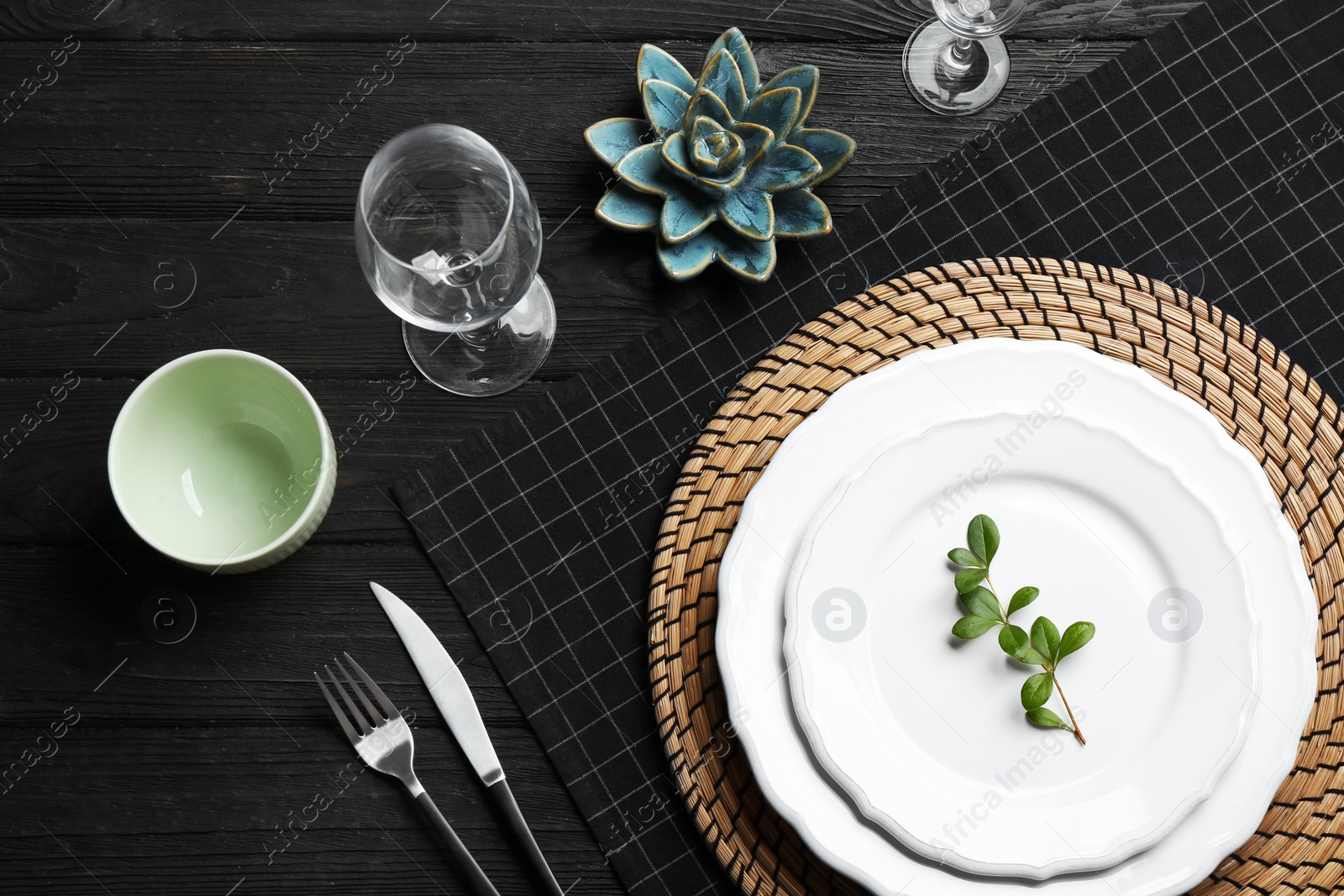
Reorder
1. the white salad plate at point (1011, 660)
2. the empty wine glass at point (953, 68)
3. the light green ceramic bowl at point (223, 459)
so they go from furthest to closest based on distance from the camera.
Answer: the empty wine glass at point (953, 68) < the light green ceramic bowl at point (223, 459) < the white salad plate at point (1011, 660)

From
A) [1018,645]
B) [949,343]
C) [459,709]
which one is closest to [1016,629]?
[1018,645]

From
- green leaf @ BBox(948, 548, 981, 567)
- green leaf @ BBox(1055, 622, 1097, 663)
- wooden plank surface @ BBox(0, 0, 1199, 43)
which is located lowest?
green leaf @ BBox(1055, 622, 1097, 663)

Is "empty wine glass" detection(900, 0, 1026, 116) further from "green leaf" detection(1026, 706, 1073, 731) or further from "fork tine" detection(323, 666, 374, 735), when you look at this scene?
"fork tine" detection(323, 666, 374, 735)

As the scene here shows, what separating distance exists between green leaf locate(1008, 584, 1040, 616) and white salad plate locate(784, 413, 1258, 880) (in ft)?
0.07

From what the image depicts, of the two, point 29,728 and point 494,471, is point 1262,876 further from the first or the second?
point 29,728

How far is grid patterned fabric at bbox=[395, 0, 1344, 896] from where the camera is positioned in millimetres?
850

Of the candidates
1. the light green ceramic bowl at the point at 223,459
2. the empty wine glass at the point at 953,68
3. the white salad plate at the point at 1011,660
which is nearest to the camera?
the white salad plate at the point at 1011,660

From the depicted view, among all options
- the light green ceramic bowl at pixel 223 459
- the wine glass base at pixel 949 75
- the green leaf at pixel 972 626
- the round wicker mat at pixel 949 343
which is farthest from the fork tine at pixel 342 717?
the wine glass base at pixel 949 75

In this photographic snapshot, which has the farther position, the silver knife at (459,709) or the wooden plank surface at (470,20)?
the wooden plank surface at (470,20)

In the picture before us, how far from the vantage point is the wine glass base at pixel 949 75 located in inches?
35.9

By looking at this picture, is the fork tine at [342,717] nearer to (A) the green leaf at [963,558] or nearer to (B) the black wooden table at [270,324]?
(B) the black wooden table at [270,324]

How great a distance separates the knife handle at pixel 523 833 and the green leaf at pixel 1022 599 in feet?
1.48

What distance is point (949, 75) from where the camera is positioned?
918 mm

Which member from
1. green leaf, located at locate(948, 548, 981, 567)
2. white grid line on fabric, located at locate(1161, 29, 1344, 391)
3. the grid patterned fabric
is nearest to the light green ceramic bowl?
Answer: the grid patterned fabric
